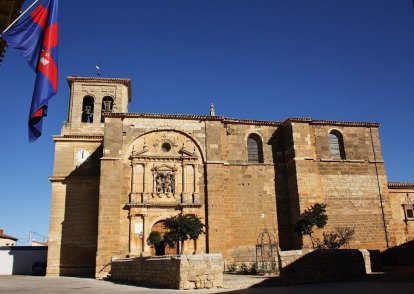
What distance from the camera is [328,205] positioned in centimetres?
2417

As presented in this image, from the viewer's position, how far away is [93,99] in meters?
32.3

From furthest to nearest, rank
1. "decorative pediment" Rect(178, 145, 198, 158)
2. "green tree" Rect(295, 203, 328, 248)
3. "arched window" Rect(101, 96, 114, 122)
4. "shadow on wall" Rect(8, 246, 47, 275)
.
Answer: "arched window" Rect(101, 96, 114, 122), "shadow on wall" Rect(8, 246, 47, 275), "decorative pediment" Rect(178, 145, 198, 158), "green tree" Rect(295, 203, 328, 248)

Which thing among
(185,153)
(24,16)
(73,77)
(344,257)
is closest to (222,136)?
(185,153)

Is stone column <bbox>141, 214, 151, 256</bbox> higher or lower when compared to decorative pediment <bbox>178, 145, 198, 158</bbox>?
lower

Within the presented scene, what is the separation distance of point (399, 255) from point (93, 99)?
2479 cm

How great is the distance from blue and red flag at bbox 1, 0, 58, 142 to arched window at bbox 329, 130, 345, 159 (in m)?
20.9

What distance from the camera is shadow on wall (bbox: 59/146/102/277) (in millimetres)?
24203

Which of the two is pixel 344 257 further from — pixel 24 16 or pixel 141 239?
pixel 24 16

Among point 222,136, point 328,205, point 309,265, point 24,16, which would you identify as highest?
point 222,136

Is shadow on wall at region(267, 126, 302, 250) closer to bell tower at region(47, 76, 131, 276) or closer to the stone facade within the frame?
the stone facade

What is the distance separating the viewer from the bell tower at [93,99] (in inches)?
1220

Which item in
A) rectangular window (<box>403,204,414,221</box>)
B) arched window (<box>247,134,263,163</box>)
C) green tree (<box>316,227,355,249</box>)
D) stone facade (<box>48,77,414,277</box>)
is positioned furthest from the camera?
rectangular window (<box>403,204,414,221</box>)

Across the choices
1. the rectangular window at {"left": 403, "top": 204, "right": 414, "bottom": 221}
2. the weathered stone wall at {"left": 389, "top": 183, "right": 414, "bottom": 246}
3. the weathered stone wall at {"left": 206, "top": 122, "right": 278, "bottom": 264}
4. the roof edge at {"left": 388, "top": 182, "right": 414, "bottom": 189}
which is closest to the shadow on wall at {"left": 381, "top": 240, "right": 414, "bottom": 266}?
the weathered stone wall at {"left": 389, "top": 183, "right": 414, "bottom": 246}

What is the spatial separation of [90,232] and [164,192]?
5.82 m
